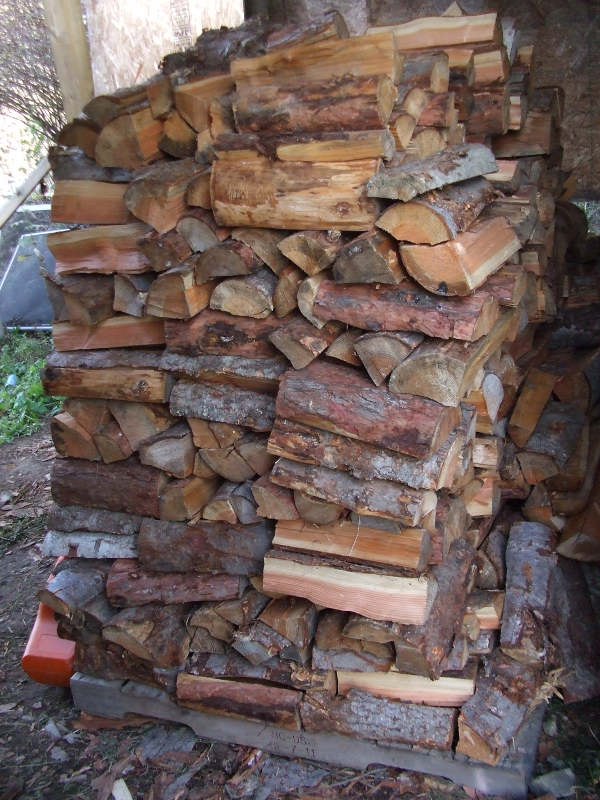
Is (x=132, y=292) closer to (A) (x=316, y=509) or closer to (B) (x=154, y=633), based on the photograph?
(A) (x=316, y=509)

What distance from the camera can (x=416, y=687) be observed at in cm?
244

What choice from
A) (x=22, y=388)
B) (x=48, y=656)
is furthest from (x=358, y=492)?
(x=22, y=388)

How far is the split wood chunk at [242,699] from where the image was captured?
2.54m

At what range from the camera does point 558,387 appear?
3297 mm

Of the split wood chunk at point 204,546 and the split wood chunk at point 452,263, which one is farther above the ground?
the split wood chunk at point 452,263

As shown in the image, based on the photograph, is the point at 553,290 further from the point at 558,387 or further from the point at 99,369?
the point at 99,369


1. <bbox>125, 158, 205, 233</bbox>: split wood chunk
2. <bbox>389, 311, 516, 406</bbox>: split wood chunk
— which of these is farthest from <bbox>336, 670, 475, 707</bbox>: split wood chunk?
<bbox>125, 158, 205, 233</bbox>: split wood chunk

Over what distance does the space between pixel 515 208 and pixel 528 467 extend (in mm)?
1152

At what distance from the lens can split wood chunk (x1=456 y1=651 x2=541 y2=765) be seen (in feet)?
7.76

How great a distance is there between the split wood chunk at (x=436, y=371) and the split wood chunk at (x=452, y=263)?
0.16 m

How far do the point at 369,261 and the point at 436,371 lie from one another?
1.19 feet

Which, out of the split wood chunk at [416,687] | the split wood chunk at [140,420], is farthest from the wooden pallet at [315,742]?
the split wood chunk at [140,420]

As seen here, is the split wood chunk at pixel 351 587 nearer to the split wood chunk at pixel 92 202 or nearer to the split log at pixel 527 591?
the split log at pixel 527 591

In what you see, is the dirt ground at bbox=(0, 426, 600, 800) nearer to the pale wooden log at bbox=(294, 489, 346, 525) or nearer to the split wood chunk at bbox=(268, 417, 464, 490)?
the pale wooden log at bbox=(294, 489, 346, 525)
